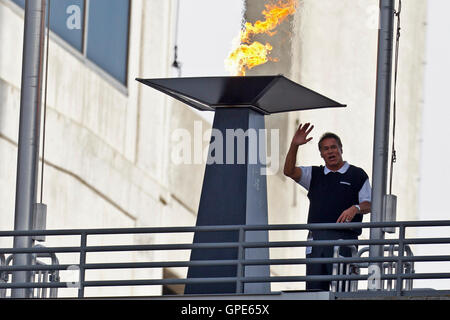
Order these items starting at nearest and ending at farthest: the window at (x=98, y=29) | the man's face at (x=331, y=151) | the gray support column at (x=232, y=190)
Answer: the man's face at (x=331, y=151) → the gray support column at (x=232, y=190) → the window at (x=98, y=29)

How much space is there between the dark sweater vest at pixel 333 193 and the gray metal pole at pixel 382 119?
0.41m

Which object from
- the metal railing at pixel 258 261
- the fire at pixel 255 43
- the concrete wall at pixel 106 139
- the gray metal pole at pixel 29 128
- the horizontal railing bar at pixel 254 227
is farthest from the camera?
the concrete wall at pixel 106 139

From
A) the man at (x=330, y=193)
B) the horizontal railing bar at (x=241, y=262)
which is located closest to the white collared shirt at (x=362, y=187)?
the man at (x=330, y=193)

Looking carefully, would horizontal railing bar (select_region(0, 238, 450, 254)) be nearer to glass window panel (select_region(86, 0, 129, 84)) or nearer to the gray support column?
the gray support column

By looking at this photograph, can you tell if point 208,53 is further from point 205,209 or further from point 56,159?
point 205,209

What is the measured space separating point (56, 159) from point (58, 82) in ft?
4.42

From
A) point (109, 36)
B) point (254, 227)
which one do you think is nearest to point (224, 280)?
point (254, 227)

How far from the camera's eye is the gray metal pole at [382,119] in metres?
20.7

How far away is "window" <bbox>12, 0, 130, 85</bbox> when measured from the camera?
2992 cm

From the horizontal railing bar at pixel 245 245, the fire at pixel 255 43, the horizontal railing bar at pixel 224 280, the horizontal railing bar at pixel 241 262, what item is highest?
the fire at pixel 255 43

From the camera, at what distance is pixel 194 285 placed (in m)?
20.4

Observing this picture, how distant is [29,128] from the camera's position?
899 inches

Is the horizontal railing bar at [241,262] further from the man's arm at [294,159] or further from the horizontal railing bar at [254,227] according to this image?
the man's arm at [294,159]
